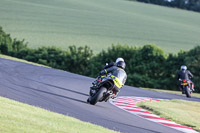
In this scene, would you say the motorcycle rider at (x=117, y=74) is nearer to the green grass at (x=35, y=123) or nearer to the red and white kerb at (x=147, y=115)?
the red and white kerb at (x=147, y=115)

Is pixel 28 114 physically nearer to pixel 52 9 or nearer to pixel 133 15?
pixel 52 9

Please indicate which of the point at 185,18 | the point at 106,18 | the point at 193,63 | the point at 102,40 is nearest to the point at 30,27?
the point at 102,40

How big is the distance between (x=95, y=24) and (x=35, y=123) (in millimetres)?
61106

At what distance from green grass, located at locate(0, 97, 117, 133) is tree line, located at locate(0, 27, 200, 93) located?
25475mm

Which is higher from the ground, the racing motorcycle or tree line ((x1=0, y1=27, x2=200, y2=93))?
the racing motorcycle

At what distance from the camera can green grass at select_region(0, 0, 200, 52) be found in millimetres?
54938

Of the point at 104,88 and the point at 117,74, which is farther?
the point at 117,74

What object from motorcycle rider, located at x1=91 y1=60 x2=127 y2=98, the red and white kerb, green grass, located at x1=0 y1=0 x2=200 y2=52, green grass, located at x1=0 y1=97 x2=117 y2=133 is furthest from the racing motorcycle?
green grass, located at x1=0 y1=0 x2=200 y2=52

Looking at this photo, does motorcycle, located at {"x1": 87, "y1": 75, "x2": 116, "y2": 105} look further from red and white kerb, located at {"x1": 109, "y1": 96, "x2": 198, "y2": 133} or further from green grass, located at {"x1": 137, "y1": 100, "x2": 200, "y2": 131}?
green grass, located at {"x1": 137, "y1": 100, "x2": 200, "y2": 131}

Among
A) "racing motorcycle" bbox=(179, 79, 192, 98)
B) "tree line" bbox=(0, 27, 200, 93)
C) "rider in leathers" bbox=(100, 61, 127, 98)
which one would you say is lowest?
"tree line" bbox=(0, 27, 200, 93)

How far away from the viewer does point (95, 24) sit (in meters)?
67.6

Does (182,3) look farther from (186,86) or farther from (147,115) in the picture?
(147,115)

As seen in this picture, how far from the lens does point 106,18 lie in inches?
2881

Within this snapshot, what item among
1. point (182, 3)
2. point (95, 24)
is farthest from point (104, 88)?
point (182, 3)
